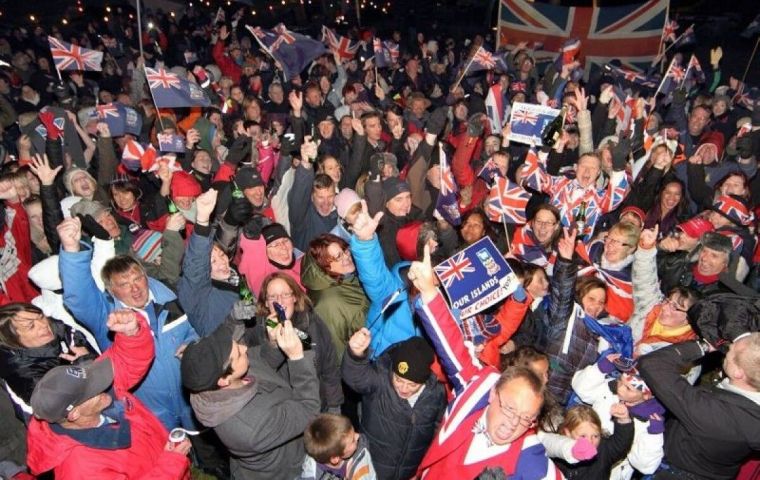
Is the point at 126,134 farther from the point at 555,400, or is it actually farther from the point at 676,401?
the point at 676,401

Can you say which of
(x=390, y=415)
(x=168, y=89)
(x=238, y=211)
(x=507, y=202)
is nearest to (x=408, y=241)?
(x=238, y=211)

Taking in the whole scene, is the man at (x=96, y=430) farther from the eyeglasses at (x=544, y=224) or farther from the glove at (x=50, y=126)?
the glove at (x=50, y=126)

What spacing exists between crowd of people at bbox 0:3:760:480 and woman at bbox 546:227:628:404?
2cm

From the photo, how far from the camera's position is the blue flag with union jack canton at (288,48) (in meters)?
9.51

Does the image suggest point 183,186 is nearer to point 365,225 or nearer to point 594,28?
point 365,225

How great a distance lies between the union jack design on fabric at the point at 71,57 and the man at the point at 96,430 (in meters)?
8.01

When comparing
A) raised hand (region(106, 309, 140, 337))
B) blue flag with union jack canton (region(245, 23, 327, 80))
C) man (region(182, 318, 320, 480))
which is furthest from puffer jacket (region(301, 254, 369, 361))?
blue flag with union jack canton (region(245, 23, 327, 80))

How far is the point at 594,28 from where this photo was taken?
13.5 meters

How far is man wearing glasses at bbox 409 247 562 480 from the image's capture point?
2574mm

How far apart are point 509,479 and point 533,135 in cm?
551

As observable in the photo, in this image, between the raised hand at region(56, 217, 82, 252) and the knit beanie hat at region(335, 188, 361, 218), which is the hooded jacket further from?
the knit beanie hat at region(335, 188, 361, 218)

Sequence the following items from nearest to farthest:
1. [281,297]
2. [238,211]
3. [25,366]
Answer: [25,366], [281,297], [238,211]

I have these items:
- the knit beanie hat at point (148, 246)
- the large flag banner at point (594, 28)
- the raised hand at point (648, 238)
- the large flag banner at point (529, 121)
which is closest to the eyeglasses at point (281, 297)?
the knit beanie hat at point (148, 246)

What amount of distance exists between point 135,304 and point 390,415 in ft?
6.40
